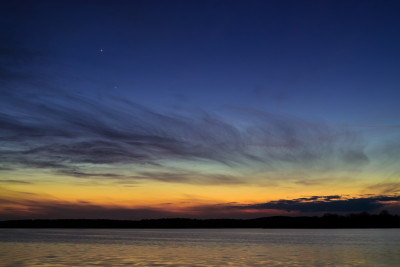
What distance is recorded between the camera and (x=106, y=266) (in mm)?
43375

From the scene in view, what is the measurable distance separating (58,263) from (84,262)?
2.97 m

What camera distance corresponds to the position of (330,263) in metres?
48.4

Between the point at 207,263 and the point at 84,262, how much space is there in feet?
46.7

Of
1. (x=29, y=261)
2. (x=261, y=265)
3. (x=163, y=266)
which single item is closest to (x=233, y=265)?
(x=261, y=265)

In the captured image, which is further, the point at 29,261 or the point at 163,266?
the point at 29,261

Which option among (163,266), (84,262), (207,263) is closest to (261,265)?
(207,263)

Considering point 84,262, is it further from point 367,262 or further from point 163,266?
point 367,262

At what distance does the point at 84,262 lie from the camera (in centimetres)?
4709

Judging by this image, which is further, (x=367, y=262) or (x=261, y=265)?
(x=367, y=262)

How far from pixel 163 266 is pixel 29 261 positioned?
1625 centimetres

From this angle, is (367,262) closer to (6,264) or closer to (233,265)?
(233,265)

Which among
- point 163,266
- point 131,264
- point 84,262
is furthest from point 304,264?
point 84,262

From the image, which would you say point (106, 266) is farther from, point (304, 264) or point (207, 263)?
point (304, 264)

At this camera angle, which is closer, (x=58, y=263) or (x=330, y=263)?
(x=58, y=263)
